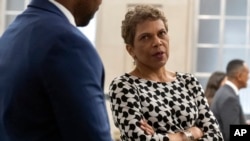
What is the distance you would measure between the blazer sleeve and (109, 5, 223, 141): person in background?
0.82 m

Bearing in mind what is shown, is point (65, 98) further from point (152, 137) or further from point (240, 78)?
point (240, 78)

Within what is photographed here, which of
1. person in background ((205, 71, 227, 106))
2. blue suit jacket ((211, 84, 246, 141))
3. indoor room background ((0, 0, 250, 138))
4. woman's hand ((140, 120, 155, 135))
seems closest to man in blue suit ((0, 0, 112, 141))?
woman's hand ((140, 120, 155, 135))

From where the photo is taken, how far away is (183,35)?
21.8 ft

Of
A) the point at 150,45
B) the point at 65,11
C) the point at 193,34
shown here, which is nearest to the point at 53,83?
the point at 65,11

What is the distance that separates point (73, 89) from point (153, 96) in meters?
0.92

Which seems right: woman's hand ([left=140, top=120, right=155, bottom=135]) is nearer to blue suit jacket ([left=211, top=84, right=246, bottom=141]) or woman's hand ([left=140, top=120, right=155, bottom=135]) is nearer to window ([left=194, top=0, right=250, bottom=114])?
blue suit jacket ([left=211, top=84, right=246, bottom=141])

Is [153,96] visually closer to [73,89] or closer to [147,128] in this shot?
[147,128]

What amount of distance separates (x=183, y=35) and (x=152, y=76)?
465cm

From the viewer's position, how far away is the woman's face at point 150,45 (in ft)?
6.72

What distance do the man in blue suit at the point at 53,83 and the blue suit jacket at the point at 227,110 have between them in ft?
10.4

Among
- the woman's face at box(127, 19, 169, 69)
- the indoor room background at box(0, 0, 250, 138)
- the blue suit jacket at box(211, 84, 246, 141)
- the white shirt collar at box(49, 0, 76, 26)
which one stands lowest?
the blue suit jacket at box(211, 84, 246, 141)

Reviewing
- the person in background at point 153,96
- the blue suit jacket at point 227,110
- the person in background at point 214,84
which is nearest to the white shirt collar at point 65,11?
the person in background at point 153,96

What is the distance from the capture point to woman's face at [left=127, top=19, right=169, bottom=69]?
2049 mm

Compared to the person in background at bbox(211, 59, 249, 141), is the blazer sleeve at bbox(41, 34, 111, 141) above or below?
above
